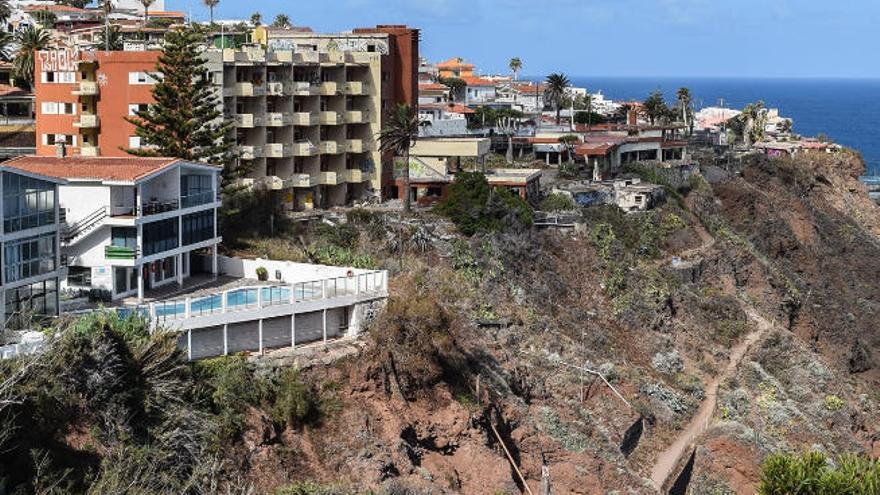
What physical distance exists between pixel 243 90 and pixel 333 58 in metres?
6.92

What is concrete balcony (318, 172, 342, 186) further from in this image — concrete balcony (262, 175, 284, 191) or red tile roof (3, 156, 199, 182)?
red tile roof (3, 156, 199, 182)

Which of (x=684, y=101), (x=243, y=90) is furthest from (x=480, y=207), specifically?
(x=684, y=101)

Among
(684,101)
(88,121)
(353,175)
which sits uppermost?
(684,101)

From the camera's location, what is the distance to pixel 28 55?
247 feet

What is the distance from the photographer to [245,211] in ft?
183

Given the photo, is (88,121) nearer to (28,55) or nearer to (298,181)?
(298,181)

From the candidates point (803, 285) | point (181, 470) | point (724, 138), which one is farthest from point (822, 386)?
point (724, 138)

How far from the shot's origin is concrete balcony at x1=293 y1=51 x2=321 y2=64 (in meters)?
63.6

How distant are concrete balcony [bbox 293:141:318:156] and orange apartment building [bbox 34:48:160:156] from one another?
25.7 ft

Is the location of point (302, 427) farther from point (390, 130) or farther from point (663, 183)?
point (663, 183)

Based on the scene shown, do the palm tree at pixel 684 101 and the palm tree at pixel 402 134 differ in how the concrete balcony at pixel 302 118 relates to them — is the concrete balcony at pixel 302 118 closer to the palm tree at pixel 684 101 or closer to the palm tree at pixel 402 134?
the palm tree at pixel 402 134

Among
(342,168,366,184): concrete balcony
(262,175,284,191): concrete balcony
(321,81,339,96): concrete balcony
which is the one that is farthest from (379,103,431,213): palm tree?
(262,175,284,191): concrete balcony

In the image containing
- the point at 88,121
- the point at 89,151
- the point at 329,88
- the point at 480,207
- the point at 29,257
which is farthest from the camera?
the point at 329,88

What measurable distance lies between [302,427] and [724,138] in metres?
92.9
